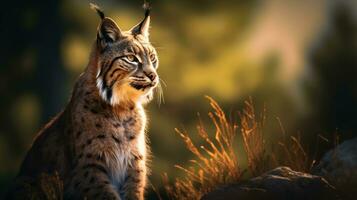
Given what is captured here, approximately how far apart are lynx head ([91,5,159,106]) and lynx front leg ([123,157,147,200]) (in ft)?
2.04

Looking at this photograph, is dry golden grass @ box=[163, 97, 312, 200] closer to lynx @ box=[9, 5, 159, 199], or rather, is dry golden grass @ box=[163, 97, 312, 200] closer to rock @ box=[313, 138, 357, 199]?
rock @ box=[313, 138, 357, 199]

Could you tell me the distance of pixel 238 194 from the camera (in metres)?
6.35

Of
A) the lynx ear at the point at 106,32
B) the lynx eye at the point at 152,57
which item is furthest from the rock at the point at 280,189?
the lynx ear at the point at 106,32

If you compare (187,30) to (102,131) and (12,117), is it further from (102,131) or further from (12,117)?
(102,131)

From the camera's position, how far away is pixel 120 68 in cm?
717

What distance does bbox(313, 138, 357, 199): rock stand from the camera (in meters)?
6.85

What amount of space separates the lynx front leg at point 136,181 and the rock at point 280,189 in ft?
2.99

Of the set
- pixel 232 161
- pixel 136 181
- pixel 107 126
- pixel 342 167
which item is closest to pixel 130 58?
pixel 107 126

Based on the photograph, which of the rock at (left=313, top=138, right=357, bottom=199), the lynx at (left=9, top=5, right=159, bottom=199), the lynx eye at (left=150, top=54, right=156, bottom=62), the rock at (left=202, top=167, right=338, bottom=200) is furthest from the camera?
the lynx eye at (left=150, top=54, right=156, bottom=62)

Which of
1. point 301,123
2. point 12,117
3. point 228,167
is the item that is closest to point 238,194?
point 228,167

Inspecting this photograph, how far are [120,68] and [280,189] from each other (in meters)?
1.92

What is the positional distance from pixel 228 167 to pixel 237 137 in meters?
4.69

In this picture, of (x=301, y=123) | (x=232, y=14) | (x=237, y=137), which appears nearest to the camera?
(x=301, y=123)

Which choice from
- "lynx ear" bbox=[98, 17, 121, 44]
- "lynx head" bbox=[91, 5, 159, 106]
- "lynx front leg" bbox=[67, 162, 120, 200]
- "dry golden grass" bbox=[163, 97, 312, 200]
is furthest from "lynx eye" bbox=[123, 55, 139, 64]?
"lynx front leg" bbox=[67, 162, 120, 200]
